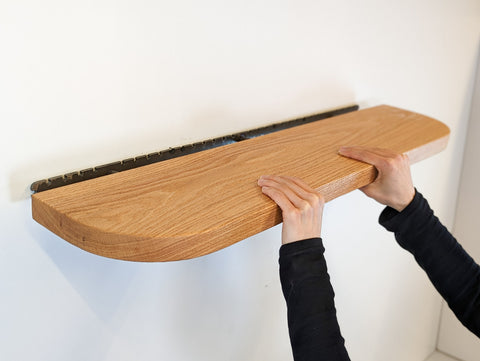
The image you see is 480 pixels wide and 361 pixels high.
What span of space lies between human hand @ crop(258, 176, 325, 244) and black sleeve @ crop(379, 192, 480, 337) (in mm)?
229

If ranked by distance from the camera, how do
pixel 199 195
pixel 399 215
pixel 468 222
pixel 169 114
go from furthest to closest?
pixel 468 222 < pixel 399 215 < pixel 169 114 < pixel 199 195

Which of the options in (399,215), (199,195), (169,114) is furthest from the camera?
(399,215)

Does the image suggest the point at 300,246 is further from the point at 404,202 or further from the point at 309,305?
the point at 404,202

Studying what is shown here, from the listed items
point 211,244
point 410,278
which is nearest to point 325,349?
point 211,244

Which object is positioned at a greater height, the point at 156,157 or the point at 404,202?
the point at 156,157

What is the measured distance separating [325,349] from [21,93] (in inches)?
14.5

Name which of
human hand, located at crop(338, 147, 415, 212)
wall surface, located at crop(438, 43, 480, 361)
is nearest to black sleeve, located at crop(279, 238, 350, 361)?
human hand, located at crop(338, 147, 415, 212)

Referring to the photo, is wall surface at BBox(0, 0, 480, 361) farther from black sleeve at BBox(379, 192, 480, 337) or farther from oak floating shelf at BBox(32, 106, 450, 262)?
black sleeve at BBox(379, 192, 480, 337)

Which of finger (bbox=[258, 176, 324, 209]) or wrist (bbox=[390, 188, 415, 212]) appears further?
wrist (bbox=[390, 188, 415, 212])

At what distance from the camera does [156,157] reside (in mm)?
574

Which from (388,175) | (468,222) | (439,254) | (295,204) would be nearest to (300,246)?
(295,204)

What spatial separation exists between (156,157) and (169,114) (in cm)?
5

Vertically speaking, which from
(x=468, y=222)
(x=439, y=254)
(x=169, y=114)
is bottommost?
(x=468, y=222)

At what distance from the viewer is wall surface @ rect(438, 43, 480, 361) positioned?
1309 millimetres
